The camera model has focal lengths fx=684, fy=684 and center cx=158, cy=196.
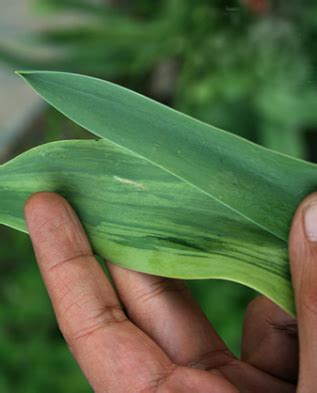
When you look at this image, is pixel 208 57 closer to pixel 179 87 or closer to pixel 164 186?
pixel 179 87

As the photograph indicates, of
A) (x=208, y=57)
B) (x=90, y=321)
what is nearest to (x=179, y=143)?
(x=90, y=321)

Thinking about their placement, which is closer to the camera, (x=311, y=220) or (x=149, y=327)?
(x=311, y=220)

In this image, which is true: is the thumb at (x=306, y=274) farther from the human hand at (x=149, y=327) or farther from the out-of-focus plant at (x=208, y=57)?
the out-of-focus plant at (x=208, y=57)

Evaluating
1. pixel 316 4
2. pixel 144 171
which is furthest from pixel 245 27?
pixel 144 171

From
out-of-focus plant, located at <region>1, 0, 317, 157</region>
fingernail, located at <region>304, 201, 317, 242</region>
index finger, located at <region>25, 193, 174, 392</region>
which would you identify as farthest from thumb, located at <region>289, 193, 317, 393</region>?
out-of-focus plant, located at <region>1, 0, 317, 157</region>

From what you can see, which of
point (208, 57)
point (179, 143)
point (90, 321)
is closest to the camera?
point (179, 143)

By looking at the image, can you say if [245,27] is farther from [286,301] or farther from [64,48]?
[286,301]
